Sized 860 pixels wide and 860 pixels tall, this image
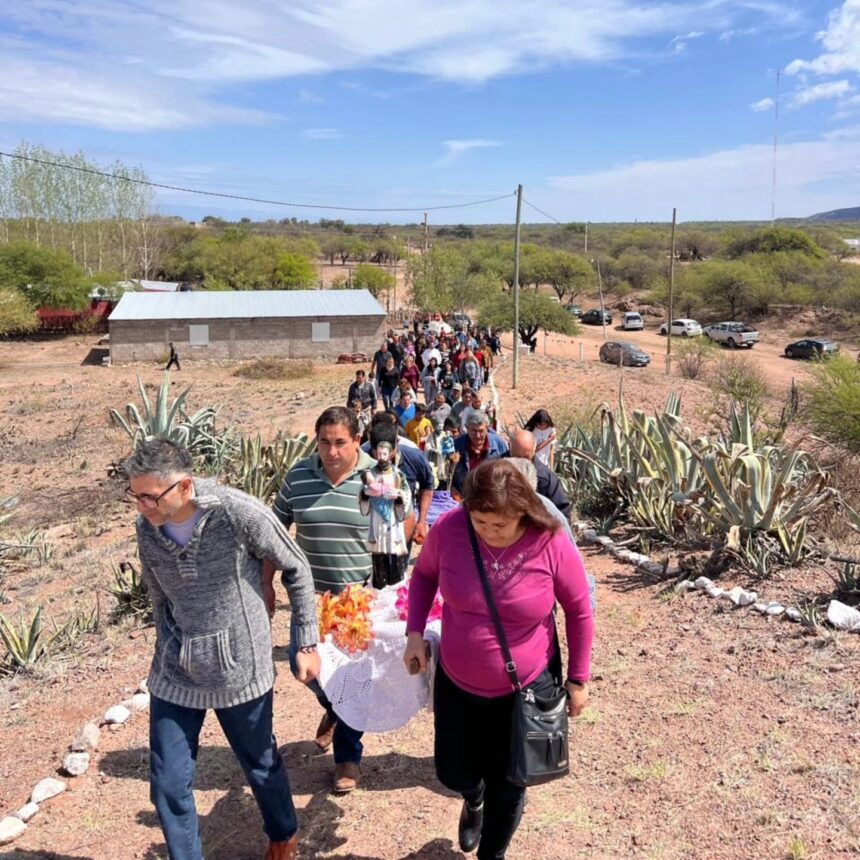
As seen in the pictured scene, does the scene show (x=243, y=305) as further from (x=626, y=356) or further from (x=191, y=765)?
(x=191, y=765)

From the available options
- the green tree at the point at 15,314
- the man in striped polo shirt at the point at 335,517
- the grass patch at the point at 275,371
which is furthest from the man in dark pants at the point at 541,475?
the green tree at the point at 15,314

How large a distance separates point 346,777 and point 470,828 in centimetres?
68

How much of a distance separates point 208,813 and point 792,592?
13.2ft

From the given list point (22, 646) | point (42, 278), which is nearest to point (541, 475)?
point (22, 646)

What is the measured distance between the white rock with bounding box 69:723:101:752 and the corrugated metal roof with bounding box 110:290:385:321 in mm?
27243

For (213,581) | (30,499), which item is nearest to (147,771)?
(213,581)

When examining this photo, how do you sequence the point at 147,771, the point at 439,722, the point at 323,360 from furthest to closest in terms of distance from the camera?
the point at 323,360 < the point at 147,771 < the point at 439,722

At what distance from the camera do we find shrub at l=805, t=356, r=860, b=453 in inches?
574

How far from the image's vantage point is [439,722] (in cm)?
300

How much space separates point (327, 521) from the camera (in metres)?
3.68

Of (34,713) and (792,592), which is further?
(792,592)

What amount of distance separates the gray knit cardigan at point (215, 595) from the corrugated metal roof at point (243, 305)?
28503 mm

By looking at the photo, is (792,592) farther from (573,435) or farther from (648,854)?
(573,435)

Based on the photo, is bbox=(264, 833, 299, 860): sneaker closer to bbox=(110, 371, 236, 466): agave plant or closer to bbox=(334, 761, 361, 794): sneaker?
bbox=(334, 761, 361, 794): sneaker
